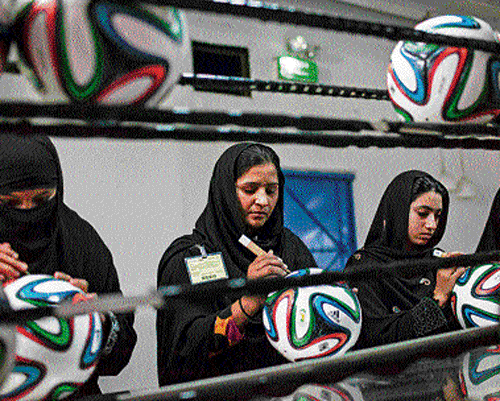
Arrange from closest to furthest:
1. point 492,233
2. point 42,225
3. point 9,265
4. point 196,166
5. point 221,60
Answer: point 9,265 → point 42,225 → point 492,233 → point 196,166 → point 221,60

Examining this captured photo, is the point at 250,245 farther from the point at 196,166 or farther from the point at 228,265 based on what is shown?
the point at 196,166

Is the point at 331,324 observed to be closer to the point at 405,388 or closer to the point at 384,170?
the point at 405,388

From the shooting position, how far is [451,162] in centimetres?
419

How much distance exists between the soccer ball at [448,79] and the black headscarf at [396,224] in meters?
0.98

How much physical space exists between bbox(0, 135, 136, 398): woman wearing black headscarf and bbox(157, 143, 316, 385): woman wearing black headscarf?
130mm

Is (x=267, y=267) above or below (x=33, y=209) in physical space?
below

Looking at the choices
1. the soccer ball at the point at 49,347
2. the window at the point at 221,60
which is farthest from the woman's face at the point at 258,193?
the window at the point at 221,60

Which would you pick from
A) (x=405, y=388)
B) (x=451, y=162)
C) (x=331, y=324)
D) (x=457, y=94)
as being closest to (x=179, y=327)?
(x=331, y=324)

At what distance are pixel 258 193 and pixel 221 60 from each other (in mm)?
1963

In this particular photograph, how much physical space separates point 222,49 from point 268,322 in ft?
8.12

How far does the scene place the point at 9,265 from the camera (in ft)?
2.99

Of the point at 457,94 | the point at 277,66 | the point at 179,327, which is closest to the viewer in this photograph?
the point at 457,94

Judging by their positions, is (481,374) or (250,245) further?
(250,245)

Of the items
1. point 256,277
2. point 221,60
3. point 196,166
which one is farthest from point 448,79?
point 221,60
